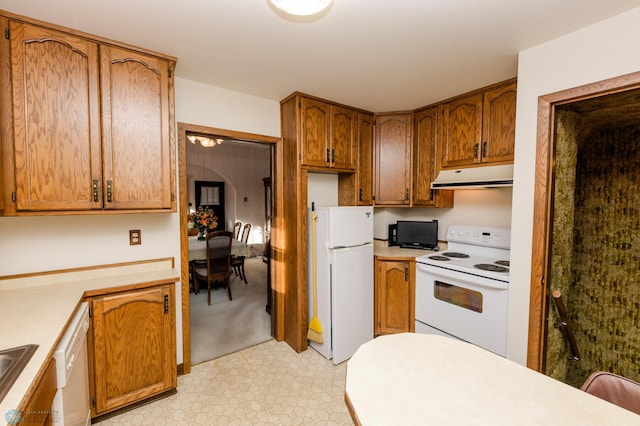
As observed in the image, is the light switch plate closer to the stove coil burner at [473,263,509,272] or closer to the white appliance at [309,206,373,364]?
the white appliance at [309,206,373,364]

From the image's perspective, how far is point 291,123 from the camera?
2.66 metres

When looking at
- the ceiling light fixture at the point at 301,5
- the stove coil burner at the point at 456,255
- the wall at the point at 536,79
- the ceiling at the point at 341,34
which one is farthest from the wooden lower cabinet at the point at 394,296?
the ceiling light fixture at the point at 301,5

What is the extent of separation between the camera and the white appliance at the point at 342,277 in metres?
2.55

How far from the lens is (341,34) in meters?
1.69

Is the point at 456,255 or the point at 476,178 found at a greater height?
the point at 476,178

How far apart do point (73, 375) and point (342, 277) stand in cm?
184

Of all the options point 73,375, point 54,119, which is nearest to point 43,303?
point 73,375

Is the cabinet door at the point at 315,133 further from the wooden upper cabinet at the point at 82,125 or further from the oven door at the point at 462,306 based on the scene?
the oven door at the point at 462,306

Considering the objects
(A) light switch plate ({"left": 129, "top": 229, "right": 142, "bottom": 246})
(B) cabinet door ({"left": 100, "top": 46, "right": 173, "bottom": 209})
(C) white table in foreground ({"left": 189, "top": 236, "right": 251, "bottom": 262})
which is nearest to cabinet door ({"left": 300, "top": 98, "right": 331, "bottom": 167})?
(B) cabinet door ({"left": 100, "top": 46, "right": 173, "bottom": 209})

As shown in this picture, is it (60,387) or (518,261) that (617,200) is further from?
(60,387)

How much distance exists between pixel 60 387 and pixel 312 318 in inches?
72.8

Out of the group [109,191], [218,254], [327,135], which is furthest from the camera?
[218,254]

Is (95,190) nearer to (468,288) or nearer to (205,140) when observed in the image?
(205,140)

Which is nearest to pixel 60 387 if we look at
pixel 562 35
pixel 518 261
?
pixel 518 261
